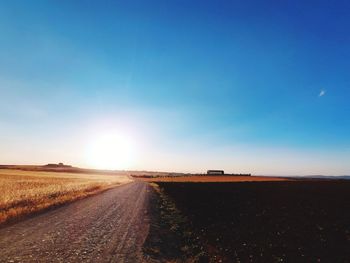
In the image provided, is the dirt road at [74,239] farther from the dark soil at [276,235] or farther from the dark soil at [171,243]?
the dark soil at [276,235]

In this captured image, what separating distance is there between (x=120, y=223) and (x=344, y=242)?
40.5 ft

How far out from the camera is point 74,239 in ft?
43.4

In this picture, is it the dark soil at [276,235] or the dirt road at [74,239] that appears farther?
the dark soil at [276,235]

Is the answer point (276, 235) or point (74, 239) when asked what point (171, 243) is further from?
point (276, 235)

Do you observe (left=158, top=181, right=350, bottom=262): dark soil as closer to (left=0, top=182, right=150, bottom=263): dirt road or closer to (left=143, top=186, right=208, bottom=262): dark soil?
(left=143, top=186, right=208, bottom=262): dark soil

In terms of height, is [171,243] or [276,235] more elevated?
[276,235]

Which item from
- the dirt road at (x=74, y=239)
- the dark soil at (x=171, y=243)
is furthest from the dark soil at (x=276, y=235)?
the dirt road at (x=74, y=239)

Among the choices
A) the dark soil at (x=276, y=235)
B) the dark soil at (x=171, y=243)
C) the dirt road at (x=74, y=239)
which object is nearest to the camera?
the dirt road at (x=74, y=239)

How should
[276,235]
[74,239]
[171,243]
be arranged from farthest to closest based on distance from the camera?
[276,235] → [171,243] → [74,239]

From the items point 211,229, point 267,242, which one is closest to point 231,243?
point 267,242

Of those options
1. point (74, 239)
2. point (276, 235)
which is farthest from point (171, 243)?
point (276, 235)

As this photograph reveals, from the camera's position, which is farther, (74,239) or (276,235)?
(276,235)

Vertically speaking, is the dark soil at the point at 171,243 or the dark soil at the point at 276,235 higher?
the dark soil at the point at 276,235

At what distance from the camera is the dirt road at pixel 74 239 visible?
1042 centimetres
